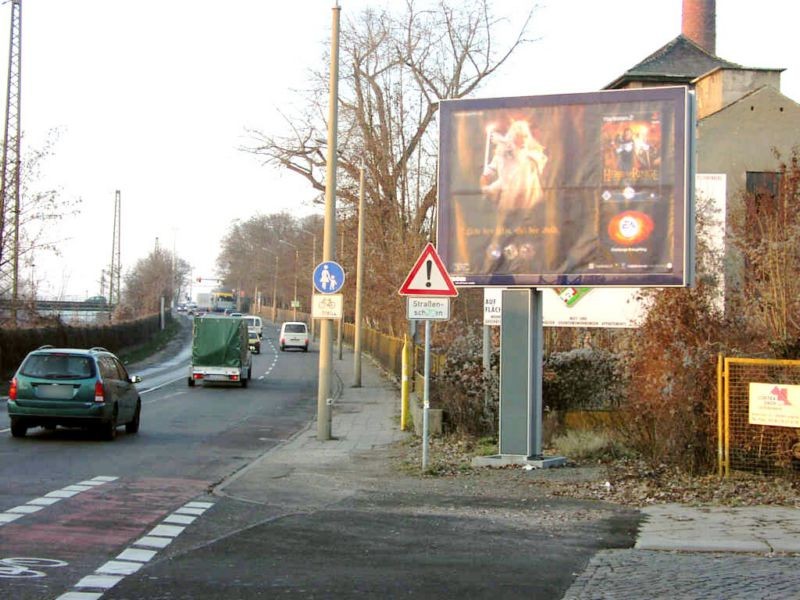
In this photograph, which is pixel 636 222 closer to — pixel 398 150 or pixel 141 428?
pixel 141 428

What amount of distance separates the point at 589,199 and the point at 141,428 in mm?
11718

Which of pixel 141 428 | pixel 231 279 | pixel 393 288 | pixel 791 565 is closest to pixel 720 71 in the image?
pixel 393 288

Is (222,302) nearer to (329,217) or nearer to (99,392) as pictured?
(329,217)

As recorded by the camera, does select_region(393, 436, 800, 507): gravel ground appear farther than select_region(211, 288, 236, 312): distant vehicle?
No

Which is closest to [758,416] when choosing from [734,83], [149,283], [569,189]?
[569,189]

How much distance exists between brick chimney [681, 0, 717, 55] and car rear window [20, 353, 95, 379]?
43.6m

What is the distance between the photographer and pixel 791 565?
8094 mm

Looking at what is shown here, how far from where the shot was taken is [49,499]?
36.0ft

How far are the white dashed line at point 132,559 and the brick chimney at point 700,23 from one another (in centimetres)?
4885

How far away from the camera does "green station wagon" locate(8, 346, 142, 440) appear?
1745 cm

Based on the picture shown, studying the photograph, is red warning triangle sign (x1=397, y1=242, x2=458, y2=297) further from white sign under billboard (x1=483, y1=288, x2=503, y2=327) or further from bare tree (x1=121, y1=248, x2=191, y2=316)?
bare tree (x1=121, y1=248, x2=191, y2=316)

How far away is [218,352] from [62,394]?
18606 mm

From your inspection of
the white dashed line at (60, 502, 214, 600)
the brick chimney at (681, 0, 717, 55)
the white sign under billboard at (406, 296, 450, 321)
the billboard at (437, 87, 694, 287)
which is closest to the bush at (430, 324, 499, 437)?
the white sign under billboard at (406, 296, 450, 321)

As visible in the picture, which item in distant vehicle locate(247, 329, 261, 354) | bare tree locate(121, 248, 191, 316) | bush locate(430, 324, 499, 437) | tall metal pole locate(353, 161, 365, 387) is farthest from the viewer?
bare tree locate(121, 248, 191, 316)
